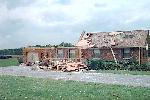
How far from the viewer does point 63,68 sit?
1516 inches

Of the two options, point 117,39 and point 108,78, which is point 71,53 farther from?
point 108,78

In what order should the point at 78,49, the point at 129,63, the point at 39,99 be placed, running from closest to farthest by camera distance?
the point at 39,99 → the point at 129,63 → the point at 78,49

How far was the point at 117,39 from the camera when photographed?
4781 cm

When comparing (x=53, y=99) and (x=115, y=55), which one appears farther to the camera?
(x=115, y=55)

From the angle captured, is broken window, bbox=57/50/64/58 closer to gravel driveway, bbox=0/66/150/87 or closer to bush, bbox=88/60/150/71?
bush, bbox=88/60/150/71

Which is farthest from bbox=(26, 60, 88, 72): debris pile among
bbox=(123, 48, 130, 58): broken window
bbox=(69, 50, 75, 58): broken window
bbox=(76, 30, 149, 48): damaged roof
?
bbox=(69, 50, 75, 58): broken window

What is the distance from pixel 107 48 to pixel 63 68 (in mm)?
9846

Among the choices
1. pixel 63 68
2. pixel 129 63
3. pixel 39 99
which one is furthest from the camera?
pixel 129 63

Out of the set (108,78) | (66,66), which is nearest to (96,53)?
(66,66)

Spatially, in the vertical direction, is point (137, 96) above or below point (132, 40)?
below

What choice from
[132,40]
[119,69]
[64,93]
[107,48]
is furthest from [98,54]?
[64,93]

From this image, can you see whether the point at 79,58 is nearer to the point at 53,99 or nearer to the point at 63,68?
the point at 63,68

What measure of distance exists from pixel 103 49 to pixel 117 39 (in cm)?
275

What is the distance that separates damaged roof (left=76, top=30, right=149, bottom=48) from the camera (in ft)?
150
